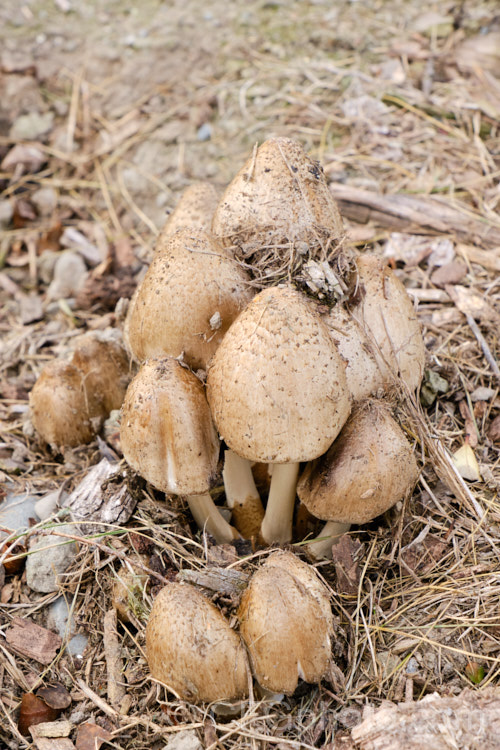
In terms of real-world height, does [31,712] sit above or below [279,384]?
below

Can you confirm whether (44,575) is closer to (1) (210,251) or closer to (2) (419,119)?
(1) (210,251)

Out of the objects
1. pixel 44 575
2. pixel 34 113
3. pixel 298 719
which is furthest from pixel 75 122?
pixel 298 719

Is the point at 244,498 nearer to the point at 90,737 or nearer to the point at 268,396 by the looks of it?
the point at 268,396

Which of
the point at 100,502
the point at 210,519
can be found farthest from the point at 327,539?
the point at 100,502

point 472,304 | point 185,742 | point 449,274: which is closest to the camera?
point 185,742

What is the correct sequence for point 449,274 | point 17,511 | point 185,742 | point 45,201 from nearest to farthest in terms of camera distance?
point 185,742, point 17,511, point 449,274, point 45,201

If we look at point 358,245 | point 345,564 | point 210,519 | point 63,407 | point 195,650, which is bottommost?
point 345,564

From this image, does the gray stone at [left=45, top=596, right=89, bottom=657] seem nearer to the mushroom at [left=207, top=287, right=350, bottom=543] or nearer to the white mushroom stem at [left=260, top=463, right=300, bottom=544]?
the white mushroom stem at [left=260, top=463, right=300, bottom=544]
